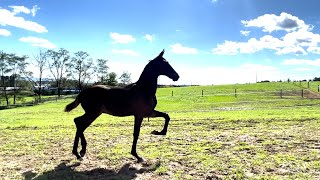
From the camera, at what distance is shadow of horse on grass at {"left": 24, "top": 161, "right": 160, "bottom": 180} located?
823 cm

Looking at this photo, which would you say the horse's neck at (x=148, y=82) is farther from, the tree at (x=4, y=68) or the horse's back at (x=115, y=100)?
the tree at (x=4, y=68)

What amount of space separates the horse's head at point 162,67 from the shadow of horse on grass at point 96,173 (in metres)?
2.51

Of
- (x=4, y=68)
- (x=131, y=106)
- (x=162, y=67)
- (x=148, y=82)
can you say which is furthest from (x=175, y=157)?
(x=4, y=68)

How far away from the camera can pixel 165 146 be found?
11.6 m

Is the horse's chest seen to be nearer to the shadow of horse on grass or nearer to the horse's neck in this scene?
the horse's neck

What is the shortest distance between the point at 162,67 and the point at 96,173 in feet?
11.1

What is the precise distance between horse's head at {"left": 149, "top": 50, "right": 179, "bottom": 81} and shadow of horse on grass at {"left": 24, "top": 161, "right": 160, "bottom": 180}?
2.51 metres

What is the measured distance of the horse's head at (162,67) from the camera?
967cm

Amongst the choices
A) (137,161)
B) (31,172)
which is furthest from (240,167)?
(31,172)

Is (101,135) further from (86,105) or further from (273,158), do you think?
(273,158)

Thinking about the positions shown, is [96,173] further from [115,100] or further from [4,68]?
[4,68]

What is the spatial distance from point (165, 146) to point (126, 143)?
1.70 metres

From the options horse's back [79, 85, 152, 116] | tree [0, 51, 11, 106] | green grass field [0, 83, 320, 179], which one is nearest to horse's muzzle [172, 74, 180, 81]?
horse's back [79, 85, 152, 116]

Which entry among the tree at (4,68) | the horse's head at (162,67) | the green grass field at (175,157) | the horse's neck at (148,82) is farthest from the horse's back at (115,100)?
the tree at (4,68)
